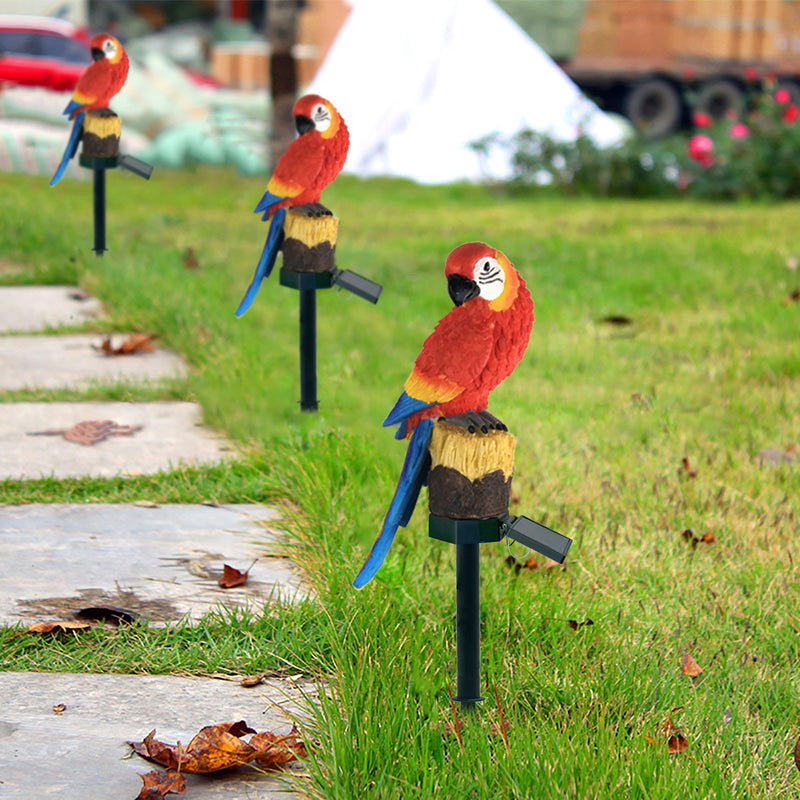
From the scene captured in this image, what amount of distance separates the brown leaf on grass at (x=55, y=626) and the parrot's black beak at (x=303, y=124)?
5.56ft

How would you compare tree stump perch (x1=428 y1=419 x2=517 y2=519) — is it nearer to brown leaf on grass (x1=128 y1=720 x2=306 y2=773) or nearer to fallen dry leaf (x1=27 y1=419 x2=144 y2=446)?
brown leaf on grass (x1=128 y1=720 x2=306 y2=773)

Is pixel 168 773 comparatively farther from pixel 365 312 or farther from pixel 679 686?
pixel 365 312

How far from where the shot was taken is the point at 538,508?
3.48 metres

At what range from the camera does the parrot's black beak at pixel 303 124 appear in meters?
3.47

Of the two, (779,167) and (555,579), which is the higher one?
(779,167)

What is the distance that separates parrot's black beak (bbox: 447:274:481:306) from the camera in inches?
76.7

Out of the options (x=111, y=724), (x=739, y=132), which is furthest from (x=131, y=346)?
(x=739, y=132)

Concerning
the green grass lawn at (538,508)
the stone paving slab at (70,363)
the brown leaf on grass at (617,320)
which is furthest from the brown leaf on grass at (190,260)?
the brown leaf on grass at (617,320)

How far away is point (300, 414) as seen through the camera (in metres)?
4.06

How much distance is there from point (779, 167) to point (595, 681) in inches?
358

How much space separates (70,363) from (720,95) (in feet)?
51.5

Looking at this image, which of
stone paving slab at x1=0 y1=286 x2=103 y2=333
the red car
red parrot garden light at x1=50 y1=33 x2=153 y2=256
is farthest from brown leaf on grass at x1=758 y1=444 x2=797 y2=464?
the red car

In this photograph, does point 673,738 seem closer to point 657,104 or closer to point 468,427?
point 468,427

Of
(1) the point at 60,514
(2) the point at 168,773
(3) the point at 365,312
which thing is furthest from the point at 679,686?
(3) the point at 365,312
